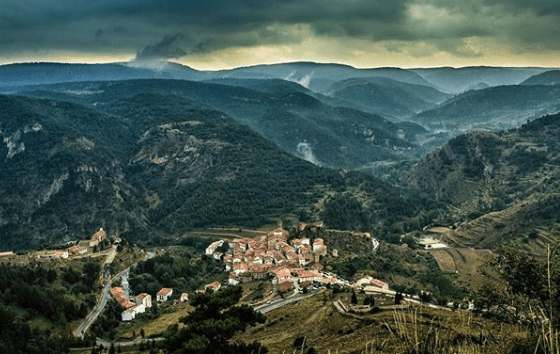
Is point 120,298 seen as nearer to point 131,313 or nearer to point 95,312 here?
point 95,312

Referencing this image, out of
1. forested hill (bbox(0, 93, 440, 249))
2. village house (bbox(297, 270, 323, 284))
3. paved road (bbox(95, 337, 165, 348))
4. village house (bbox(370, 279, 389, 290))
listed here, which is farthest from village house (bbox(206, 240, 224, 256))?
village house (bbox(370, 279, 389, 290))

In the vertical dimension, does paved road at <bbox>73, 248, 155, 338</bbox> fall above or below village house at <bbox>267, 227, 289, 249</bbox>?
below

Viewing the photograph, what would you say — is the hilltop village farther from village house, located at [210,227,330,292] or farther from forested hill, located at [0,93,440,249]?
forested hill, located at [0,93,440,249]

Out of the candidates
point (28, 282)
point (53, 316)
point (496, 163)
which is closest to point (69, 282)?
point (28, 282)

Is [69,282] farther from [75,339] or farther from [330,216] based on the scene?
[330,216]

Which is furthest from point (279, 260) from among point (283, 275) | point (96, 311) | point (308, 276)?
point (96, 311)

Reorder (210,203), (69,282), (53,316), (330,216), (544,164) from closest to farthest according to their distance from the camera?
(53,316) → (69,282) → (330,216) → (210,203) → (544,164)

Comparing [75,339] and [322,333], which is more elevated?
[322,333]

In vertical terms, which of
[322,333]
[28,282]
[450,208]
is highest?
[322,333]
